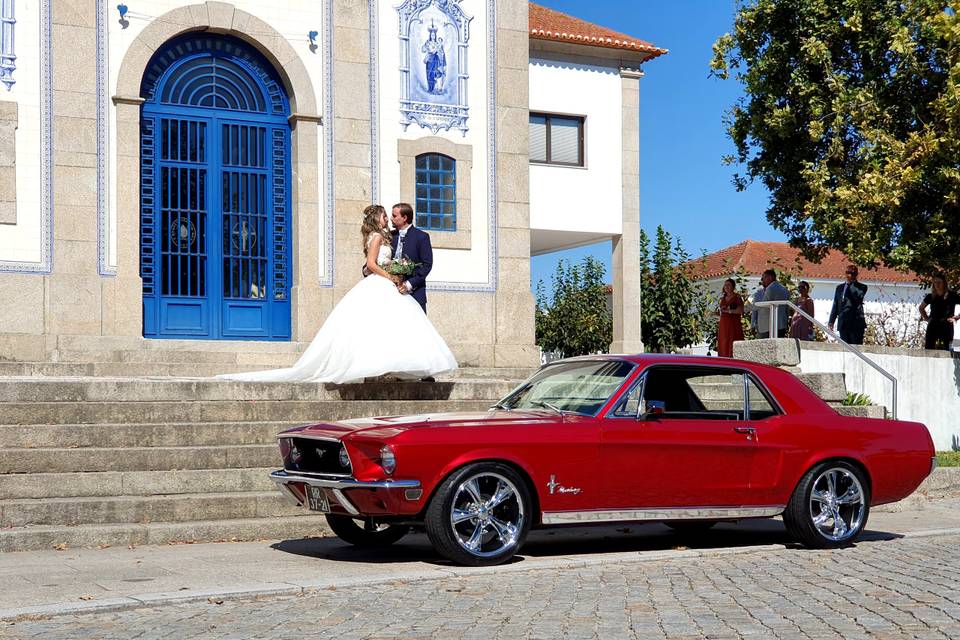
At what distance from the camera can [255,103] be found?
19.2m

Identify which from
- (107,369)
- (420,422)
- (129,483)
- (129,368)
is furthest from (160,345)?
(420,422)

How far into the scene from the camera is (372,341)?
14.5 m

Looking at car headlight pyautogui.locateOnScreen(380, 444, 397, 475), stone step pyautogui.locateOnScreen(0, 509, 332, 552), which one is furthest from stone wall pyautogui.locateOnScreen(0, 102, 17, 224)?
car headlight pyautogui.locateOnScreen(380, 444, 397, 475)

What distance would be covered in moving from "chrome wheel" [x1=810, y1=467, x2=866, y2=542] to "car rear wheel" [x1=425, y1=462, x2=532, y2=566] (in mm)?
2650

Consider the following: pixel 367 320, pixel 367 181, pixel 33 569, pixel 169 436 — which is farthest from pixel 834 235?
pixel 33 569

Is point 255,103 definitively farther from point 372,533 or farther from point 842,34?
point 842,34

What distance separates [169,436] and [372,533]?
2.97 metres

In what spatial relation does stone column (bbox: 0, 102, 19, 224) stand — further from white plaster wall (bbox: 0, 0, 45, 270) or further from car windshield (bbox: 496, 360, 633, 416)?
car windshield (bbox: 496, 360, 633, 416)

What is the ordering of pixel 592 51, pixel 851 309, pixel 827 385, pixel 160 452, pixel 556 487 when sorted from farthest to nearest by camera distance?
pixel 592 51, pixel 851 309, pixel 827 385, pixel 160 452, pixel 556 487

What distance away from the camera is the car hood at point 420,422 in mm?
9180

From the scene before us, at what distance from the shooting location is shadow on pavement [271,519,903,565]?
9984 mm

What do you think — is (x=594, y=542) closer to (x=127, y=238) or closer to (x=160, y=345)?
(x=160, y=345)

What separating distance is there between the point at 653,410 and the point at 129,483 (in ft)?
14.8

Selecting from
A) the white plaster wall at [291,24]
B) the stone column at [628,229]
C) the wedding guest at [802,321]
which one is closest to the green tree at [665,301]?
the stone column at [628,229]
